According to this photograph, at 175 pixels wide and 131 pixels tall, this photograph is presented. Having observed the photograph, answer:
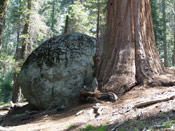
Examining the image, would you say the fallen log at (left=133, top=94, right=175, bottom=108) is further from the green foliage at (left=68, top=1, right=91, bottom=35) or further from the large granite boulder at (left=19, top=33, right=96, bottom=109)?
the green foliage at (left=68, top=1, right=91, bottom=35)

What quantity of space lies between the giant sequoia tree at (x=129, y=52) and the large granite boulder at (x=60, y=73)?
2.18 ft

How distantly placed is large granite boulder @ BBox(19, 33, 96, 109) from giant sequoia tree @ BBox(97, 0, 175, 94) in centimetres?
66

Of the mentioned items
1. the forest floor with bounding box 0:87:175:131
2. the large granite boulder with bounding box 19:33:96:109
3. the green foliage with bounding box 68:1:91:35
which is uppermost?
the green foliage with bounding box 68:1:91:35

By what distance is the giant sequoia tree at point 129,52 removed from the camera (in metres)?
6.39

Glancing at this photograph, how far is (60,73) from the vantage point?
24.7 ft

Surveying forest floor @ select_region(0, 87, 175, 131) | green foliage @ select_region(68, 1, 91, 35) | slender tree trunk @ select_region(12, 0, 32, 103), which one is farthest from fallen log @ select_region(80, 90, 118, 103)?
green foliage @ select_region(68, 1, 91, 35)

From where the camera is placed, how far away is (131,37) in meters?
7.09

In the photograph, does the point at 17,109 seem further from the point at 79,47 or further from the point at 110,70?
the point at 110,70

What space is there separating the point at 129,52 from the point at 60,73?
8.98 ft

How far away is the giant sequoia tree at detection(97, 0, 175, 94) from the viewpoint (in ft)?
21.0

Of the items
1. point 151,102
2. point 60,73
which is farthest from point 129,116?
point 60,73

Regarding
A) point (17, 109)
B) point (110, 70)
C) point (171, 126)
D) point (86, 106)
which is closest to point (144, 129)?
point (171, 126)

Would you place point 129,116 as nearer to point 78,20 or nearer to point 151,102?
point 151,102

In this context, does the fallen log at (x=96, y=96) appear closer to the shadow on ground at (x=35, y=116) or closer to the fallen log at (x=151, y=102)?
the shadow on ground at (x=35, y=116)
